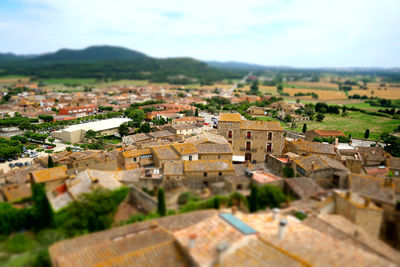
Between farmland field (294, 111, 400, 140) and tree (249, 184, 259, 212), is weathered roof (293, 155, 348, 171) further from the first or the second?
farmland field (294, 111, 400, 140)

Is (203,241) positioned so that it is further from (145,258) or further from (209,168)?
(209,168)

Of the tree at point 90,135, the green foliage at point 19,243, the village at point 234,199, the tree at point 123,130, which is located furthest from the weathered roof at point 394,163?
the tree at point 90,135

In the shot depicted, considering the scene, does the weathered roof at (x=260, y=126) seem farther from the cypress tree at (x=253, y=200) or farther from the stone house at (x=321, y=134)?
the stone house at (x=321, y=134)

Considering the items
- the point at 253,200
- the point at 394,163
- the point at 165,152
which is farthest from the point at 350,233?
the point at 394,163

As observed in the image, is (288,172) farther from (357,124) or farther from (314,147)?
(357,124)

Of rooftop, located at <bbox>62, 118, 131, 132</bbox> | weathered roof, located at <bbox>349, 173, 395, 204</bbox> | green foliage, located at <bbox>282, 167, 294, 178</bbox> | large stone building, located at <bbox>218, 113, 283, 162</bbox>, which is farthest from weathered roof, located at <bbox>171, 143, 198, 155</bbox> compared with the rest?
rooftop, located at <bbox>62, 118, 131, 132</bbox>

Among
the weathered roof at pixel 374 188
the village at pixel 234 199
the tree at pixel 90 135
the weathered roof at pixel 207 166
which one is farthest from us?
the tree at pixel 90 135
